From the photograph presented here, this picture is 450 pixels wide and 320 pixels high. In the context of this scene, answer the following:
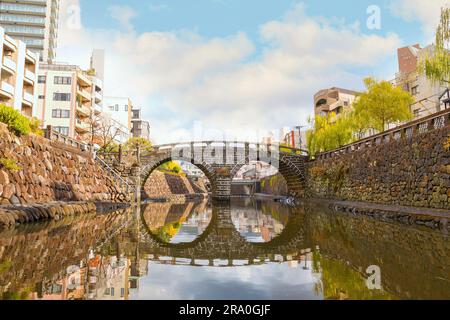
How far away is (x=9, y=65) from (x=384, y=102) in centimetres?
2732

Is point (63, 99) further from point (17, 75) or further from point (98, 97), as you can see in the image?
point (17, 75)

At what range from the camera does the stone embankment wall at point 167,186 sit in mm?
34438

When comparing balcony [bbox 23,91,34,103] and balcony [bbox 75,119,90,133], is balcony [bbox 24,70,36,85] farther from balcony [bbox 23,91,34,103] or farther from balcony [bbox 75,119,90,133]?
balcony [bbox 75,119,90,133]

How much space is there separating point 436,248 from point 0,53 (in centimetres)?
2760

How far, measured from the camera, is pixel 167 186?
134ft

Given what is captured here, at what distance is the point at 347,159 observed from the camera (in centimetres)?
1927

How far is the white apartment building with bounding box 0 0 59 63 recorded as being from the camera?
1887 inches

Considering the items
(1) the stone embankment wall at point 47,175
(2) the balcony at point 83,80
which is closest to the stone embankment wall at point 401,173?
(1) the stone embankment wall at point 47,175

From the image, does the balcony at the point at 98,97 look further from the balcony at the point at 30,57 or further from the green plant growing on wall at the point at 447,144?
the green plant growing on wall at the point at 447,144

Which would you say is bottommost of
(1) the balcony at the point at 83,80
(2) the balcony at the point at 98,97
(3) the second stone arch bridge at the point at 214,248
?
(3) the second stone arch bridge at the point at 214,248

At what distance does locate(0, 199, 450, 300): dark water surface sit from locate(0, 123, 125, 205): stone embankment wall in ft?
11.5

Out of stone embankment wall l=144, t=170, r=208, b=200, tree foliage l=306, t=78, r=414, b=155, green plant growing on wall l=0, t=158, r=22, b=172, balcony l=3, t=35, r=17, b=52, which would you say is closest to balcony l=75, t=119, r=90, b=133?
stone embankment wall l=144, t=170, r=208, b=200

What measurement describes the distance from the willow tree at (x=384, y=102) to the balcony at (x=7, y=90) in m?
25.9

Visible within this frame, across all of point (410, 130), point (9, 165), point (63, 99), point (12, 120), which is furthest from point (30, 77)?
point (410, 130)
